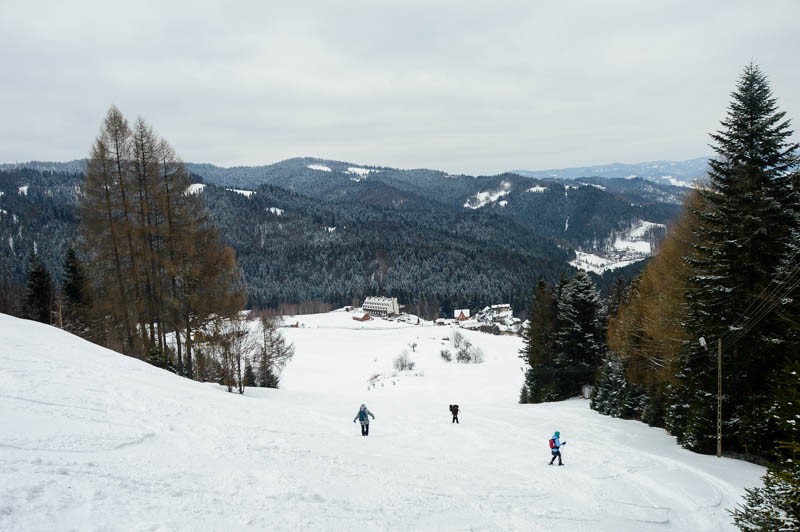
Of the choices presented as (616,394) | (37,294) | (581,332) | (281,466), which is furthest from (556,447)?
(37,294)

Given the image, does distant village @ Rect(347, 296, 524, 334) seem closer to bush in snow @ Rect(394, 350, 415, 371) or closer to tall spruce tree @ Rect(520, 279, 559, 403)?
bush in snow @ Rect(394, 350, 415, 371)

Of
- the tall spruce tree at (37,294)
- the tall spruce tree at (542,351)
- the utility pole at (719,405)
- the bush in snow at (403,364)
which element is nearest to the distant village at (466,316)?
the bush in snow at (403,364)

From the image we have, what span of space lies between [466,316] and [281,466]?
148671 mm

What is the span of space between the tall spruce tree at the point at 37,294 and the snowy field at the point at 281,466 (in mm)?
15207

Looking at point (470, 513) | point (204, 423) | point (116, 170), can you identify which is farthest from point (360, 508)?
point (116, 170)

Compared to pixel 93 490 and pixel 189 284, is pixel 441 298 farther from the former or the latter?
pixel 93 490

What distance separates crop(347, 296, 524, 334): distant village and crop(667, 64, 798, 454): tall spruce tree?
365 ft

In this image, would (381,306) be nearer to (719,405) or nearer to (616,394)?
(616,394)

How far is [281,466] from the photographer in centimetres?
1057

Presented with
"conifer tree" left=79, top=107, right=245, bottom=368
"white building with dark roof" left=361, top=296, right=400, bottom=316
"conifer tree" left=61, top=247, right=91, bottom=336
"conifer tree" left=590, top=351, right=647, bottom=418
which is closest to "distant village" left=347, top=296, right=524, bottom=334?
"white building with dark roof" left=361, top=296, right=400, bottom=316

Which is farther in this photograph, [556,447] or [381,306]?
[381,306]

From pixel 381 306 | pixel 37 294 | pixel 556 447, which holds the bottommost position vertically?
pixel 381 306

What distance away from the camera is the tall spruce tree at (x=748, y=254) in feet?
55.2

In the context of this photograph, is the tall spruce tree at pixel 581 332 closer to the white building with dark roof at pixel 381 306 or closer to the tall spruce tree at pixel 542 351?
the tall spruce tree at pixel 542 351
